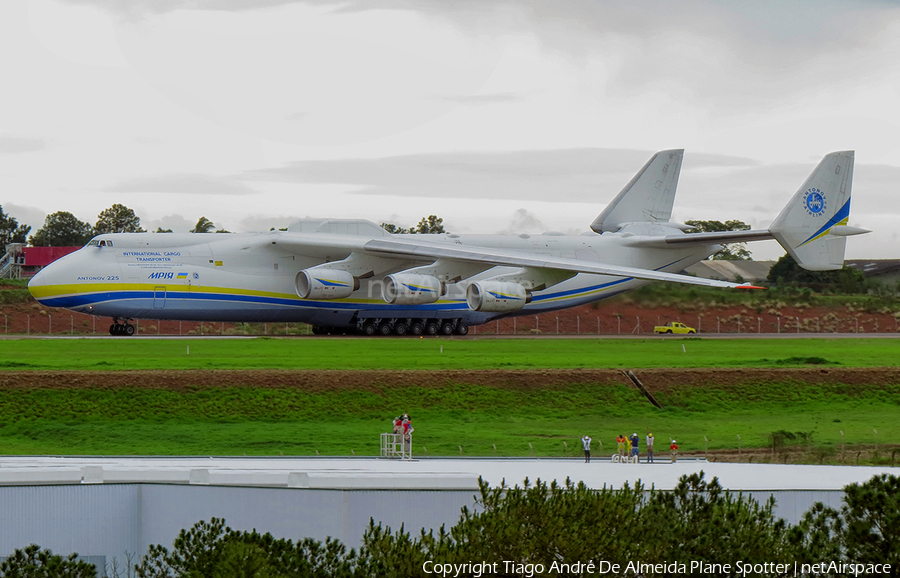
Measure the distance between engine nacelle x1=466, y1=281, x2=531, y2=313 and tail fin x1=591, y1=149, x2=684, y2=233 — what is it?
13.6 m

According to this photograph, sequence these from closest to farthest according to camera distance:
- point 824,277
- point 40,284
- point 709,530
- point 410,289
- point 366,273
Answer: point 709,530 < point 40,284 < point 410,289 < point 366,273 < point 824,277

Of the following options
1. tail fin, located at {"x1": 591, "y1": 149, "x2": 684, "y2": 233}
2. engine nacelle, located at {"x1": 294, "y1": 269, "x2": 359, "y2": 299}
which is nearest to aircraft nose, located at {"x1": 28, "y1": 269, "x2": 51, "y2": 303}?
engine nacelle, located at {"x1": 294, "y1": 269, "x2": 359, "y2": 299}

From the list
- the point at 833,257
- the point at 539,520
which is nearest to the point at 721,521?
the point at 539,520

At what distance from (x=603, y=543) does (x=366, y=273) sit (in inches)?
1381

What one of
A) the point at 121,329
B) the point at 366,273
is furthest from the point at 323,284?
the point at 121,329

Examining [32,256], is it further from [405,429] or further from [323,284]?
[405,429]

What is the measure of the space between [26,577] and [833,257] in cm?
4476

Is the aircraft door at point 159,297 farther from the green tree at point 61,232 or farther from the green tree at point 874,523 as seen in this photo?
the green tree at point 61,232

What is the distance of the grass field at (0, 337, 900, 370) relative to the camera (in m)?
35.3

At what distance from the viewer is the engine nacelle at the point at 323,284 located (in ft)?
143

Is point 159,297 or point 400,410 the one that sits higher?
point 159,297

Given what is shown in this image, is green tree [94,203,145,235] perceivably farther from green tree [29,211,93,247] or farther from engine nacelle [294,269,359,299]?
engine nacelle [294,269,359,299]

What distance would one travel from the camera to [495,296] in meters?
44.7

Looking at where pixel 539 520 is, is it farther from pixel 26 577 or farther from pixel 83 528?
pixel 83 528
